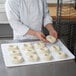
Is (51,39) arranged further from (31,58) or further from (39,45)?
(31,58)

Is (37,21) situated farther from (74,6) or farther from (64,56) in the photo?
(74,6)

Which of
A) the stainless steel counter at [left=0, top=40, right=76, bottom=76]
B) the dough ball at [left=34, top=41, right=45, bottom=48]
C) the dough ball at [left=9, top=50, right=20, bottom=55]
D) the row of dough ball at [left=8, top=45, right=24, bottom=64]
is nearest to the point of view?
the stainless steel counter at [left=0, top=40, right=76, bottom=76]

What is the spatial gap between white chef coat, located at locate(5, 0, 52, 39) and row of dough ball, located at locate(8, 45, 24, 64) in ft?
0.58

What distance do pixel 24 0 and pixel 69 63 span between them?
60cm

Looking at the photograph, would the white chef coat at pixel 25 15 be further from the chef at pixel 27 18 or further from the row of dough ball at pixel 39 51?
the row of dough ball at pixel 39 51

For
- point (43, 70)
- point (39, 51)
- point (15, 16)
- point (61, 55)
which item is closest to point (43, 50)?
point (39, 51)

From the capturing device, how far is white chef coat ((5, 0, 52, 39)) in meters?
1.42

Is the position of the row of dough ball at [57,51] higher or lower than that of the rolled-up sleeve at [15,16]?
Result: lower

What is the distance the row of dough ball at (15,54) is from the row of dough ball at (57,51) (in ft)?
0.71

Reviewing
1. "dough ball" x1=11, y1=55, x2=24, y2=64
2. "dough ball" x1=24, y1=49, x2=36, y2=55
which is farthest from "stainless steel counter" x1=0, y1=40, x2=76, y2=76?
"dough ball" x1=24, y1=49, x2=36, y2=55

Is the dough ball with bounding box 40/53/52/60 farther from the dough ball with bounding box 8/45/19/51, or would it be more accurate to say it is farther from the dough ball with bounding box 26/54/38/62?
the dough ball with bounding box 8/45/19/51

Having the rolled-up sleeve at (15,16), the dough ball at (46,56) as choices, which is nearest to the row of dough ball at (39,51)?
the dough ball at (46,56)

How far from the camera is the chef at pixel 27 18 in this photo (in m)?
1.41

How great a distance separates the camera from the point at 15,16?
4.68 feet
